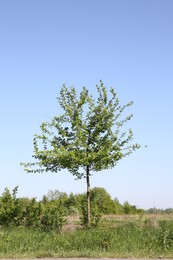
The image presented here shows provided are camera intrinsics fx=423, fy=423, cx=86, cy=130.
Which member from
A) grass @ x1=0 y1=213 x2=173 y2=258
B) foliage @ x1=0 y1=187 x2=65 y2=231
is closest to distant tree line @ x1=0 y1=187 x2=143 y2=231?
foliage @ x1=0 y1=187 x2=65 y2=231

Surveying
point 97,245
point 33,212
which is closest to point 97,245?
point 97,245

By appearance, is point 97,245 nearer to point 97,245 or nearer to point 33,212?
point 97,245

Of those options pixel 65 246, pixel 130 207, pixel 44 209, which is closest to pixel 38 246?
pixel 65 246

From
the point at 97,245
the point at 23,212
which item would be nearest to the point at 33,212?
the point at 23,212

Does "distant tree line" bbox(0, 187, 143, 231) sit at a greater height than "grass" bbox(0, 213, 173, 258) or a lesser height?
greater

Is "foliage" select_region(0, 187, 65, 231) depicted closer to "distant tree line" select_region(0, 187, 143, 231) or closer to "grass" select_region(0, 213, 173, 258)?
"distant tree line" select_region(0, 187, 143, 231)

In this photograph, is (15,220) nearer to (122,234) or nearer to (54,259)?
(122,234)

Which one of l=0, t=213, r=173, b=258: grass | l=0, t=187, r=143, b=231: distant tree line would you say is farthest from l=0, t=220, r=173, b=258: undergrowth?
l=0, t=187, r=143, b=231: distant tree line

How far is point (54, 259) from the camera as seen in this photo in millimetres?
10031

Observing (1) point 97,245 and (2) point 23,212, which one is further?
(2) point 23,212

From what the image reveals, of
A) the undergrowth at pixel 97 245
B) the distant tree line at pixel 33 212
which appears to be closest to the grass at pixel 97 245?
the undergrowth at pixel 97 245

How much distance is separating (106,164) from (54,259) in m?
10.8

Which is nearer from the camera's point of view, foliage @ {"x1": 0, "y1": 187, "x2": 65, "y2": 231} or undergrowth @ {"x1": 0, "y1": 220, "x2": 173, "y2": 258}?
undergrowth @ {"x1": 0, "y1": 220, "x2": 173, "y2": 258}

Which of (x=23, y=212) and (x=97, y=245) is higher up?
(x=23, y=212)
